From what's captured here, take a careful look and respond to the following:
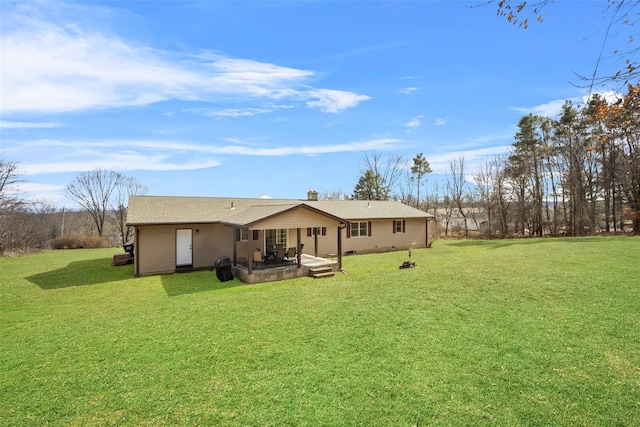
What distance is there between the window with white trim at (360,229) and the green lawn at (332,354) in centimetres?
924

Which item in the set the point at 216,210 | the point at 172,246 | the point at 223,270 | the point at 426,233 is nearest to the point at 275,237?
the point at 216,210

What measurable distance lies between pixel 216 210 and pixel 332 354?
12512 mm

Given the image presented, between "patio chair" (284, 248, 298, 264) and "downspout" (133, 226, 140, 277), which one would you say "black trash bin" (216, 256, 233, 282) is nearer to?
"patio chair" (284, 248, 298, 264)

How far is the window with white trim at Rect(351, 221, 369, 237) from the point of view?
1989 centimetres

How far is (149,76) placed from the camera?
11.1m

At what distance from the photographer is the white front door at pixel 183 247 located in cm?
1434

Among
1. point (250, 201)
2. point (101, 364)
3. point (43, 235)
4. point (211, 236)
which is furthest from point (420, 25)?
point (43, 235)

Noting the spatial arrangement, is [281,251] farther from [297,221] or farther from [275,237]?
[275,237]

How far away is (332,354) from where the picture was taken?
5.63 meters

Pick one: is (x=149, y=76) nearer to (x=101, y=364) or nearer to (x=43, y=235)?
(x=101, y=364)

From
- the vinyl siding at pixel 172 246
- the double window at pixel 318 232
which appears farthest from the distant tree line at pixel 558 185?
the vinyl siding at pixel 172 246

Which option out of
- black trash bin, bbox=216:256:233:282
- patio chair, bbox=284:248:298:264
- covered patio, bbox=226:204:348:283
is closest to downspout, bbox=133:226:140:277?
covered patio, bbox=226:204:348:283

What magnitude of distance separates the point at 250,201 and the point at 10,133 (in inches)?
699

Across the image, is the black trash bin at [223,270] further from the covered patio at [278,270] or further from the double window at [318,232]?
the double window at [318,232]
